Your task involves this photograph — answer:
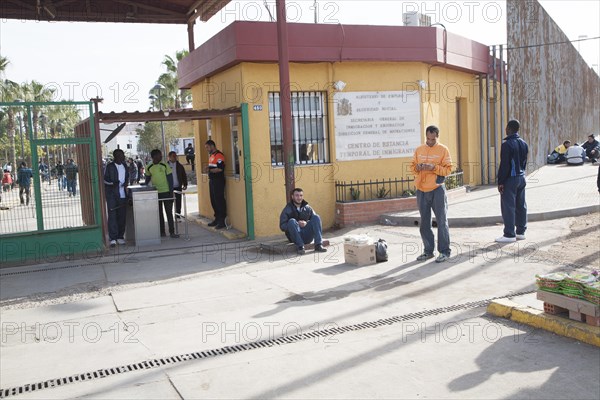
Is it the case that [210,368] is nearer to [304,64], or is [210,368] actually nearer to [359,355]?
[359,355]

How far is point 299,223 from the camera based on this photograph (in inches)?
400

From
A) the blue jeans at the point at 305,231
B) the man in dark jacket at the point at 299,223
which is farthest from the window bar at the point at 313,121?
the blue jeans at the point at 305,231

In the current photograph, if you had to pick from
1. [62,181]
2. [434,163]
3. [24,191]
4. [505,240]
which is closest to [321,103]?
[434,163]

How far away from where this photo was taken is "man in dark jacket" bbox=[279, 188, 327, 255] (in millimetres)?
10086

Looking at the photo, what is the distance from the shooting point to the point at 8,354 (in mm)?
5777

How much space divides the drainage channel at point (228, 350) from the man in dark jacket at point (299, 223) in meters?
3.91

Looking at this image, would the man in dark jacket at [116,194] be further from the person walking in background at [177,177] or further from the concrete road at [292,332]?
the concrete road at [292,332]

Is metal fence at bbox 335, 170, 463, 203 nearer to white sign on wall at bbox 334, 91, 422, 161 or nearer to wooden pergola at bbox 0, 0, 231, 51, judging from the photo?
white sign on wall at bbox 334, 91, 422, 161

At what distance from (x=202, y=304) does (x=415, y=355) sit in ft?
9.89

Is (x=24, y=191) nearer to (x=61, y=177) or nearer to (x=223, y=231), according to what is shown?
(x=61, y=177)

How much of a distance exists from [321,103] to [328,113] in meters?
0.27

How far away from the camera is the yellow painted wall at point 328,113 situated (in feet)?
39.1

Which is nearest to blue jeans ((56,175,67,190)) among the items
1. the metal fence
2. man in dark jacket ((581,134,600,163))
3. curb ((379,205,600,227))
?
the metal fence

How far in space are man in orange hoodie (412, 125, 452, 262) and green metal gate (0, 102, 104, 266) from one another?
235 inches
